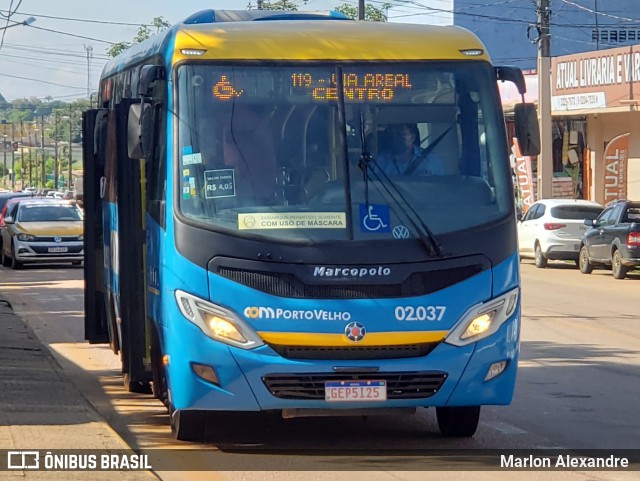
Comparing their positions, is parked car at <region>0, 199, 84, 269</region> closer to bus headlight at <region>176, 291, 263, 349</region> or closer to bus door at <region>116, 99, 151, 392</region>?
bus door at <region>116, 99, 151, 392</region>

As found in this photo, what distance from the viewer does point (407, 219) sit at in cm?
845

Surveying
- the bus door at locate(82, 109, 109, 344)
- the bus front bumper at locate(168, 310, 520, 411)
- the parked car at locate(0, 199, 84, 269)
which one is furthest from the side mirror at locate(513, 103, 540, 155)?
the parked car at locate(0, 199, 84, 269)

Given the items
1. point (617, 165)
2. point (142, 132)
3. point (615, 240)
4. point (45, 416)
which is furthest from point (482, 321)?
point (617, 165)

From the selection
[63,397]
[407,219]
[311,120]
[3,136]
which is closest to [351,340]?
[407,219]

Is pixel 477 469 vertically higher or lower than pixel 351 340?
lower

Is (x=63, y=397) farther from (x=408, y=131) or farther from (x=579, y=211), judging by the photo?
(x=579, y=211)

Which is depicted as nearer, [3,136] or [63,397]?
[63,397]

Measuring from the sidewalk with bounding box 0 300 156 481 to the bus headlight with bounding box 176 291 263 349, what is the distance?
1.01 metres

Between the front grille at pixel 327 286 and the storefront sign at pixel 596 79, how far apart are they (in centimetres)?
3005

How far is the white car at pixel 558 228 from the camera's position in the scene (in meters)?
30.8

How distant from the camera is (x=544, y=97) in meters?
37.1

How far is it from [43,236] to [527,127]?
72.3ft

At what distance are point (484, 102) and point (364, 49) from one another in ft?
3.09

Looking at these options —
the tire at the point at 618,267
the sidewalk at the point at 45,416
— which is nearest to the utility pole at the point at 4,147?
the tire at the point at 618,267
